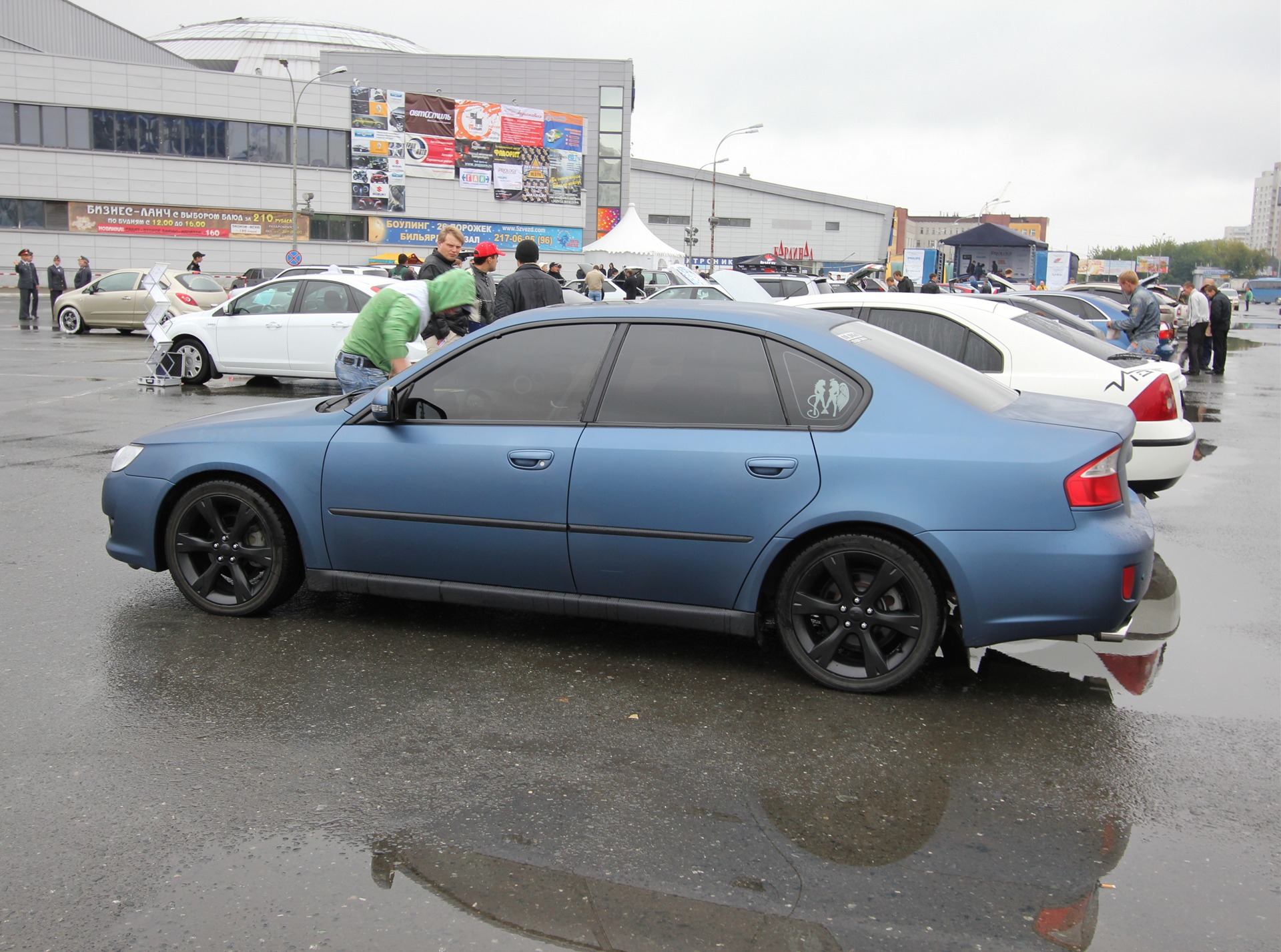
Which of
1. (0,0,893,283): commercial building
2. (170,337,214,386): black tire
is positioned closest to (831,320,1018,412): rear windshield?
(170,337,214,386): black tire

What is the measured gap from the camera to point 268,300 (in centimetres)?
1466

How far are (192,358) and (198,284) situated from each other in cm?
1271

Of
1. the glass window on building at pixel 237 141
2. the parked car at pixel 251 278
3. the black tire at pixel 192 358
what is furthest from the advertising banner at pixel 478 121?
the black tire at pixel 192 358

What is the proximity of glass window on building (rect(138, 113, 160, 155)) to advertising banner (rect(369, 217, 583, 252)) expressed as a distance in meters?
10.8

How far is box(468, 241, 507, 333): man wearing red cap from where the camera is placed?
9.02 metres

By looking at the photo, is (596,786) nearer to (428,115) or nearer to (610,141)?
(428,115)

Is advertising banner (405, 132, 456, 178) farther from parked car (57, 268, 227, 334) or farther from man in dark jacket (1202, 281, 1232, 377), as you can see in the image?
man in dark jacket (1202, 281, 1232, 377)

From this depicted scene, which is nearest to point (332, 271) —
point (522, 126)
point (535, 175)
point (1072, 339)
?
point (1072, 339)

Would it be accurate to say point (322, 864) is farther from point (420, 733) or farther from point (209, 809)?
point (420, 733)

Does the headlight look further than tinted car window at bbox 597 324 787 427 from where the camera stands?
Yes

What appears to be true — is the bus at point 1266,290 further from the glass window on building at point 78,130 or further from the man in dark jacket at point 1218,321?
the glass window on building at point 78,130

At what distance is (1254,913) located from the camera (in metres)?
2.87

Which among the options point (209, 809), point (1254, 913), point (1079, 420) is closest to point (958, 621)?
point (1079, 420)

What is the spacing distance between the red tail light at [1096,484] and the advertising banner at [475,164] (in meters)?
57.6
